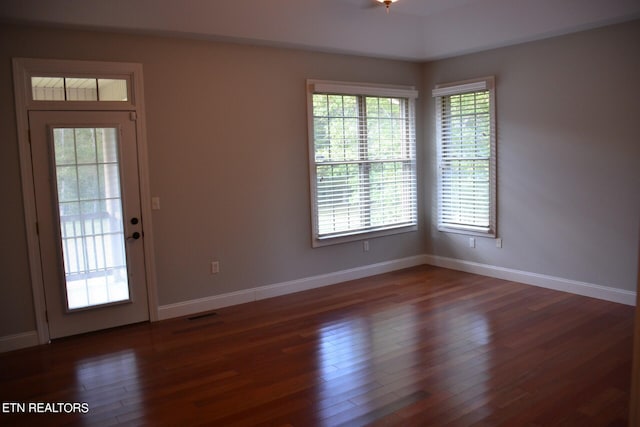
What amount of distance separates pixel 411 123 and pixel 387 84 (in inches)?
24.5

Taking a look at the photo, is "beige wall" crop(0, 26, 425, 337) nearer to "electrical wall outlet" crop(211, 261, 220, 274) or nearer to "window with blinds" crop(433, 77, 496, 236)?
"electrical wall outlet" crop(211, 261, 220, 274)

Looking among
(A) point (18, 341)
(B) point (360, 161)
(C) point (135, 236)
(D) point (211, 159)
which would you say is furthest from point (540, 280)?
(A) point (18, 341)

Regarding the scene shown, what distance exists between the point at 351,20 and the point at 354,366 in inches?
146

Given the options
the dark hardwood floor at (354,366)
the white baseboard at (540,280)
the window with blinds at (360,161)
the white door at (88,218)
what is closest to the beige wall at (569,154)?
the white baseboard at (540,280)

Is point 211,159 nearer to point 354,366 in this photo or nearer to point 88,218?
point 88,218

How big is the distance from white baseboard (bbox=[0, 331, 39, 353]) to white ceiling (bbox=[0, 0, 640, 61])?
2536 mm

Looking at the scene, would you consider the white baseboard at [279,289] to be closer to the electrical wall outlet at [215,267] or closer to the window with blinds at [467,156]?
the electrical wall outlet at [215,267]

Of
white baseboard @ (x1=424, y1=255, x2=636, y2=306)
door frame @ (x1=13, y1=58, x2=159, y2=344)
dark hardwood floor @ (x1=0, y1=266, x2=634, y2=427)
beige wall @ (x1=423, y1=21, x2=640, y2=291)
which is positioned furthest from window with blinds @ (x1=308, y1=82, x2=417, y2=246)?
door frame @ (x1=13, y1=58, x2=159, y2=344)

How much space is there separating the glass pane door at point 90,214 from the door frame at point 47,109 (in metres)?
0.20

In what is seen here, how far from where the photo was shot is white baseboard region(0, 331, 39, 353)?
4188 millimetres

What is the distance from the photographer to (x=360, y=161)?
608 centimetres

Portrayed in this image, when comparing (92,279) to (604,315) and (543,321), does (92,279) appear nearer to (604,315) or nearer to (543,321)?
(543,321)

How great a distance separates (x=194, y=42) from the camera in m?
4.86

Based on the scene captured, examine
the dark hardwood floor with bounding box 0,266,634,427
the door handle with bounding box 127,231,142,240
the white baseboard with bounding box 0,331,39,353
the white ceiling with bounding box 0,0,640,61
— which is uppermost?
the white ceiling with bounding box 0,0,640,61
